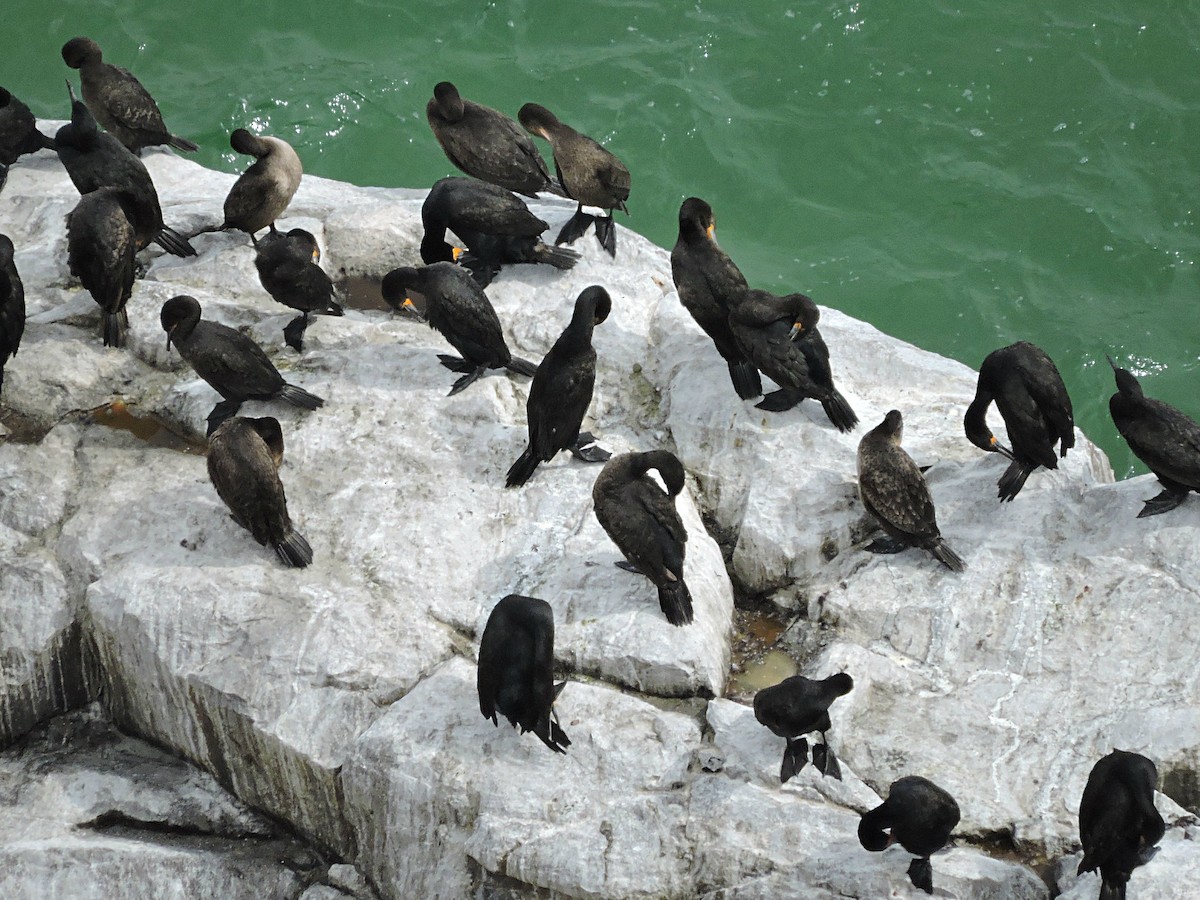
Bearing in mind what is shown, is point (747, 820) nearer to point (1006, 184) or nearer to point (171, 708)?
point (171, 708)

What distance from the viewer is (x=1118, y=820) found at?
502 cm

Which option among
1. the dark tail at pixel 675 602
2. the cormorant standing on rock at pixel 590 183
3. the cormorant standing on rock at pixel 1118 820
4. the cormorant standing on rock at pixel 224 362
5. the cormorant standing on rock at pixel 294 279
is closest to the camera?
the cormorant standing on rock at pixel 1118 820

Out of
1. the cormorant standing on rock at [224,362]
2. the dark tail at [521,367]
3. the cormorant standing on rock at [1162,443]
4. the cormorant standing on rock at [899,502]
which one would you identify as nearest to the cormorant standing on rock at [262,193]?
the cormorant standing on rock at [224,362]

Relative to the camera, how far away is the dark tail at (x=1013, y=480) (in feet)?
23.1

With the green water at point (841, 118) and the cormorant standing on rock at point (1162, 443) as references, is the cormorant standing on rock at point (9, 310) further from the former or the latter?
the cormorant standing on rock at point (1162, 443)

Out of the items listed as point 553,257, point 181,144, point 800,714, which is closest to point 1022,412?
point 800,714

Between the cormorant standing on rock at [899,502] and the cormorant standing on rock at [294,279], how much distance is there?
11.0 ft

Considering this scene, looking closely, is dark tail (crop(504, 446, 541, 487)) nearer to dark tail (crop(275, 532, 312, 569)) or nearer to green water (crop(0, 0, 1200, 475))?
dark tail (crop(275, 532, 312, 569))

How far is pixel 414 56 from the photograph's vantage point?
14.1m

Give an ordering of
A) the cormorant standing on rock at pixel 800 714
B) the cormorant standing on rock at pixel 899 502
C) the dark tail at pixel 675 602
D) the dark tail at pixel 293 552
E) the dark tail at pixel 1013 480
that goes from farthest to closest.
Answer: the dark tail at pixel 1013 480 → the cormorant standing on rock at pixel 899 502 → the dark tail at pixel 293 552 → the dark tail at pixel 675 602 → the cormorant standing on rock at pixel 800 714

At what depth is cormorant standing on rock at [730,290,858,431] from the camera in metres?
7.42

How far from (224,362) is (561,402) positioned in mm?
1876

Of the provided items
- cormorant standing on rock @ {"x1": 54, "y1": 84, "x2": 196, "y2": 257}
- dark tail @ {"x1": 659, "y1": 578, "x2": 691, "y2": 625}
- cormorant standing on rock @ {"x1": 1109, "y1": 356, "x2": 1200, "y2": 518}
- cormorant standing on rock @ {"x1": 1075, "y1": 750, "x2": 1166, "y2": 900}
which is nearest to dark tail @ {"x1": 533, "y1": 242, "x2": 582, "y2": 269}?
cormorant standing on rock @ {"x1": 54, "y1": 84, "x2": 196, "y2": 257}

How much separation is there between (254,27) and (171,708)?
34.0ft
